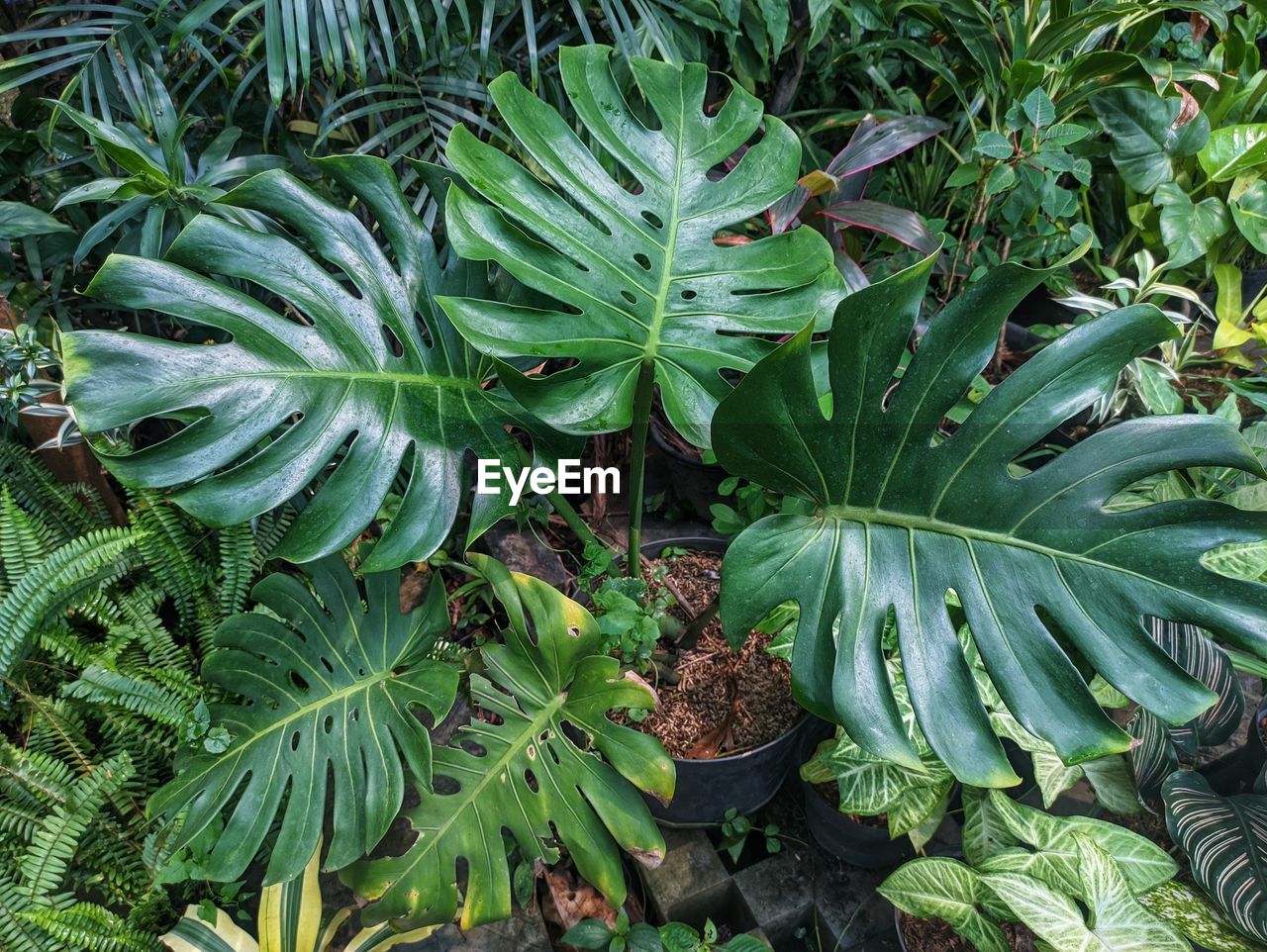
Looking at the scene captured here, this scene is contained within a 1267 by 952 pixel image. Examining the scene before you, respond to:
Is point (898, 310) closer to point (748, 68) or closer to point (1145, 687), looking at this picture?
point (1145, 687)

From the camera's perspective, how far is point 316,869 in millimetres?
1271

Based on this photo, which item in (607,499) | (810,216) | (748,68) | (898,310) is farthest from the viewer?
(607,499)

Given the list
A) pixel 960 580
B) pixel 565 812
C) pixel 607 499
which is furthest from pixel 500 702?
pixel 607 499

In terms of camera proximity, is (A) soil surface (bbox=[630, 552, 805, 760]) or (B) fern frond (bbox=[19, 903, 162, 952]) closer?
Result: (B) fern frond (bbox=[19, 903, 162, 952])

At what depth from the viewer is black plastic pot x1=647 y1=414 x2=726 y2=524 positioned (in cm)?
195

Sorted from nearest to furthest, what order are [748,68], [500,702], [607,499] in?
1. [500,702]
2. [748,68]
3. [607,499]

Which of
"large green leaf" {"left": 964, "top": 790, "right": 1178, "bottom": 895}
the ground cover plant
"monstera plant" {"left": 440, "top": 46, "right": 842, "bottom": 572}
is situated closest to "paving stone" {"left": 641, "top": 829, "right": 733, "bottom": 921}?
the ground cover plant

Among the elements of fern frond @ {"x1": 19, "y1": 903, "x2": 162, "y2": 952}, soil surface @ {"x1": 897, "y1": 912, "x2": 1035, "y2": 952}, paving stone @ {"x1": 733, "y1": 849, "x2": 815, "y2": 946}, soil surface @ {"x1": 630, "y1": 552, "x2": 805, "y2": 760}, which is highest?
soil surface @ {"x1": 630, "y1": 552, "x2": 805, "y2": 760}

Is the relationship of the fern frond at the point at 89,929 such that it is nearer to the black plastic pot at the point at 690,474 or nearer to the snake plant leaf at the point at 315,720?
the snake plant leaf at the point at 315,720

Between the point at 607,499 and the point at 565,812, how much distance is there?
3.77 ft

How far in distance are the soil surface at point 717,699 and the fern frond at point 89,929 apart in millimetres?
858

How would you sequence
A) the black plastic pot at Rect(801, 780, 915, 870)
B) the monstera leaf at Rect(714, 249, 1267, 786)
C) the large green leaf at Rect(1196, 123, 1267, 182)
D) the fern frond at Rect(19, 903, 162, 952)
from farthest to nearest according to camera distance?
the large green leaf at Rect(1196, 123, 1267, 182) → the black plastic pot at Rect(801, 780, 915, 870) → the fern frond at Rect(19, 903, 162, 952) → the monstera leaf at Rect(714, 249, 1267, 786)

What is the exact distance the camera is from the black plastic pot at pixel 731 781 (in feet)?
4.28

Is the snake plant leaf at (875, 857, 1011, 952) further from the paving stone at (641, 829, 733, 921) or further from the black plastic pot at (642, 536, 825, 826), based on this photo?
the paving stone at (641, 829, 733, 921)
